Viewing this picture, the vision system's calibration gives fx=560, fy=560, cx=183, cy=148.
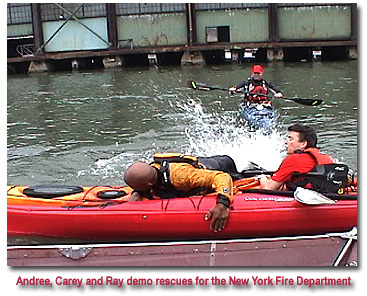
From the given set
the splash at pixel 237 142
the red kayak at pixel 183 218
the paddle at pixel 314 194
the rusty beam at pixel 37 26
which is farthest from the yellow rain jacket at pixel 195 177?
the rusty beam at pixel 37 26

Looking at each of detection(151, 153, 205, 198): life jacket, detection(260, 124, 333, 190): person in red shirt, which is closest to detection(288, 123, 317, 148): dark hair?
detection(260, 124, 333, 190): person in red shirt

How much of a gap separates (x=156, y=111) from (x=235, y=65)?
8.11m

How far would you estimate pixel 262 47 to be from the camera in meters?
18.7

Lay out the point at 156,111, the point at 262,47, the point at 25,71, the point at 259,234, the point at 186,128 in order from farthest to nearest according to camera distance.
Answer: the point at 25,71, the point at 262,47, the point at 156,111, the point at 186,128, the point at 259,234

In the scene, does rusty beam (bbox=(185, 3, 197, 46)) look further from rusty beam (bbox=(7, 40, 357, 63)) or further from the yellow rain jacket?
the yellow rain jacket

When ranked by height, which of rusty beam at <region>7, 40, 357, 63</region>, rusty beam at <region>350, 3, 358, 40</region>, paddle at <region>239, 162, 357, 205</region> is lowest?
paddle at <region>239, 162, 357, 205</region>

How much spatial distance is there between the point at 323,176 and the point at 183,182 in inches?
42.0

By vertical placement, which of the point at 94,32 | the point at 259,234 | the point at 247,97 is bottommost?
the point at 259,234

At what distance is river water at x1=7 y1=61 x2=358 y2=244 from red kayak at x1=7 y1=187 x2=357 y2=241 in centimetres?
56

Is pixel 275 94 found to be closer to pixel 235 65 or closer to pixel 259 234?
pixel 259 234

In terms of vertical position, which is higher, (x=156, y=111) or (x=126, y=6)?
(x=126, y=6)

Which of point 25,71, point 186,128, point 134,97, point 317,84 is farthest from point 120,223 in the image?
point 25,71

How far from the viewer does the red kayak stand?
14.0 feet

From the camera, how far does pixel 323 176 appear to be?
4.24 meters
